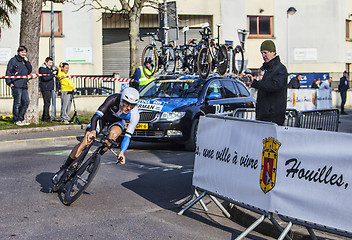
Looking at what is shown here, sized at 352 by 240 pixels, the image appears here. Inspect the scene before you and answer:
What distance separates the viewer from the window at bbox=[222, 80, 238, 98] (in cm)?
1441

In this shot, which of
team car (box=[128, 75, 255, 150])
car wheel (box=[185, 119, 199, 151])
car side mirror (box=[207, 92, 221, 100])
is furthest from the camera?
car side mirror (box=[207, 92, 221, 100])

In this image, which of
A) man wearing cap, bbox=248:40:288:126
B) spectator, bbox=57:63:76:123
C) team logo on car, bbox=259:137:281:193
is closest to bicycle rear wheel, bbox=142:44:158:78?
spectator, bbox=57:63:76:123

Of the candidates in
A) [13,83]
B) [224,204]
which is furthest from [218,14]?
[224,204]

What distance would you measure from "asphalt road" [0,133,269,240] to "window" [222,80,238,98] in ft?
10.1

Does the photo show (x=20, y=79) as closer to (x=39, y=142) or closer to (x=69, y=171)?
(x=39, y=142)

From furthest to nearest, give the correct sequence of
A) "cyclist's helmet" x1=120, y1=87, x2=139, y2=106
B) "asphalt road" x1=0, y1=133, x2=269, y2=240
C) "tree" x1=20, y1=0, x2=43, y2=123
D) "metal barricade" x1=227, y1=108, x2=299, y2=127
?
"tree" x1=20, y1=0, x2=43, y2=123, "metal barricade" x1=227, y1=108, x2=299, y2=127, "cyclist's helmet" x1=120, y1=87, x2=139, y2=106, "asphalt road" x1=0, y1=133, x2=269, y2=240

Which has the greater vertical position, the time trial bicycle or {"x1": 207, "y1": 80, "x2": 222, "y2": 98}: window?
{"x1": 207, "y1": 80, "x2": 222, "y2": 98}: window

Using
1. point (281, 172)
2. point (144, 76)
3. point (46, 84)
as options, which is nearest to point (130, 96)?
point (281, 172)

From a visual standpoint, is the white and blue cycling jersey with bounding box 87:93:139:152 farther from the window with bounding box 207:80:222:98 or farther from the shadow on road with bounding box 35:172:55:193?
the window with bounding box 207:80:222:98

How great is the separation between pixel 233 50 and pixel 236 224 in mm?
11280

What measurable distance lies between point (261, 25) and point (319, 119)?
2899cm

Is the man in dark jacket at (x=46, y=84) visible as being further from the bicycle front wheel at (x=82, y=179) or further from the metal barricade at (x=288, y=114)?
the bicycle front wheel at (x=82, y=179)

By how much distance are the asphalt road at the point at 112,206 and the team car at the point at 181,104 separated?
1088mm

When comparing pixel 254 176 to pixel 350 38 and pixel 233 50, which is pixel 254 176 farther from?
pixel 350 38
